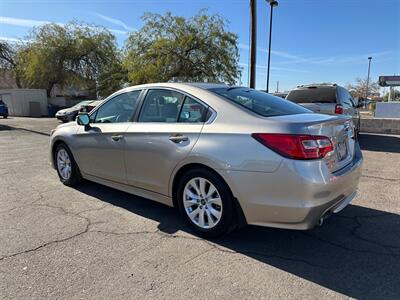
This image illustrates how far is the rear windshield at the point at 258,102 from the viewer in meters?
3.60

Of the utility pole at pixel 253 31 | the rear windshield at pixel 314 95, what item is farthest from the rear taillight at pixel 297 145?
the utility pole at pixel 253 31

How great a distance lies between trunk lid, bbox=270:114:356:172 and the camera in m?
3.04

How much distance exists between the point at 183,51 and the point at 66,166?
636 inches

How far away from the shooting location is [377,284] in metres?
2.72

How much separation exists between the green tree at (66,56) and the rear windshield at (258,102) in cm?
3209

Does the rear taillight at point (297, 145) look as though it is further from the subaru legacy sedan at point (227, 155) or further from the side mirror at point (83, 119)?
the side mirror at point (83, 119)

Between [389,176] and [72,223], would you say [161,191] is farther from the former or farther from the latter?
[389,176]

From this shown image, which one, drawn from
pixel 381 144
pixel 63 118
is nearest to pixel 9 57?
pixel 63 118

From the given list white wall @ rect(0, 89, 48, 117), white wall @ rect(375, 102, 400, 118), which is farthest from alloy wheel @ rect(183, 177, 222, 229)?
white wall @ rect(0, 89, 48, 117)

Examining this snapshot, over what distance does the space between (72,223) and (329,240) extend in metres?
2.88

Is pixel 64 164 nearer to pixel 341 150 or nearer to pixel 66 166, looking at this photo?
pixel 66 166

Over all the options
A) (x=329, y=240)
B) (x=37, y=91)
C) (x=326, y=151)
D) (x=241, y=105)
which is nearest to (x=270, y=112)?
(x=241, y=105)

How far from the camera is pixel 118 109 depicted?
4660 mm

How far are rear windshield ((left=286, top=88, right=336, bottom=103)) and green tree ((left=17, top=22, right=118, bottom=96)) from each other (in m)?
27.3
